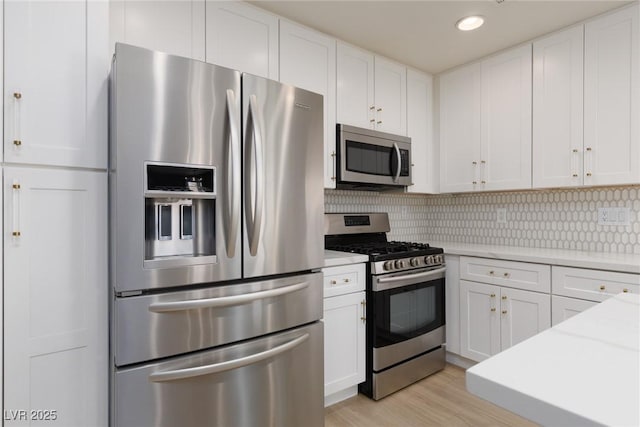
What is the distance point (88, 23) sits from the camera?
4.54ft

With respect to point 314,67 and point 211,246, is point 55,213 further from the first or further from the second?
point 314,67

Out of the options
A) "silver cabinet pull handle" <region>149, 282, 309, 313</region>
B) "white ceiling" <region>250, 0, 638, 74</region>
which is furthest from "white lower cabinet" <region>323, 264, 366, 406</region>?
"white ceiling" <region>250, 0, 638, 74</region>

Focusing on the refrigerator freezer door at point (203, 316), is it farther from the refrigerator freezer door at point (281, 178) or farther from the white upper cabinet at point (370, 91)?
the white upper cabinet at point (370, 91)

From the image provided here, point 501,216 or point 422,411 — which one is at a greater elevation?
point 501,216

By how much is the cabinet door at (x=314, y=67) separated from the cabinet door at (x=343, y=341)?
82 cm

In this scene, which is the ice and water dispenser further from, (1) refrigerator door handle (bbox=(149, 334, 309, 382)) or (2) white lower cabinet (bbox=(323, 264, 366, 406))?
(2) white lower cabinet (bbox=(323, 264, 366, 406))

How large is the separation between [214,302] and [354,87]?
187cm

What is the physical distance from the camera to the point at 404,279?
2.40 meters

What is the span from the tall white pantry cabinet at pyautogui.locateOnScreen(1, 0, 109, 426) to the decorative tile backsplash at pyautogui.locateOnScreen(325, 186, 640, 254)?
1.73 meters

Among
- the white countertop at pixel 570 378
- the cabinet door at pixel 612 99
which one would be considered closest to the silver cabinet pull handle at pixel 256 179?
the white countertop at pixel 570 378

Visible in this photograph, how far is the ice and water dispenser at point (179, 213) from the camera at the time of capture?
1385mm

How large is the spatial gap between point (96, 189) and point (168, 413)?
0.93 m

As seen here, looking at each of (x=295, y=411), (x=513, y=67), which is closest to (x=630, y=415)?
(x=295, y=411)

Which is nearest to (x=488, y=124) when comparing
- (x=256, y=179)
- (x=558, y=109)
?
(x=558, y=109)
